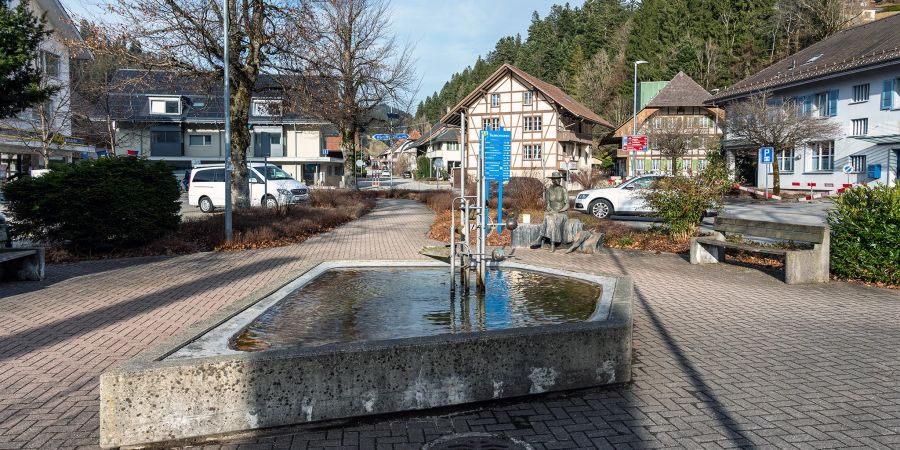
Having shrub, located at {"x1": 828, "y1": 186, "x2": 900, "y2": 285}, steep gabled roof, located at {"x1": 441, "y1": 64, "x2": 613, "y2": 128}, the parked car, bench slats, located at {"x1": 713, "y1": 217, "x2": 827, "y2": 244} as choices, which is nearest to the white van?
the parked car

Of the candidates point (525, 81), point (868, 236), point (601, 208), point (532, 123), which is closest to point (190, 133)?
point (525, 81)

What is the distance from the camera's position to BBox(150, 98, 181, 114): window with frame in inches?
2297

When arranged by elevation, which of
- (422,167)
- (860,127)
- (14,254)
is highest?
(860,127)

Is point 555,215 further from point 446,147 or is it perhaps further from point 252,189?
point 446,147

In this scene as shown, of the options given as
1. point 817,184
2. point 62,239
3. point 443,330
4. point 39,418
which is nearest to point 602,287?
point 443,330

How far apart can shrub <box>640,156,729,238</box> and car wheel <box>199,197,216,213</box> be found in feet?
59.8

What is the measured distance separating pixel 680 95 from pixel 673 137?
1165 centimetres

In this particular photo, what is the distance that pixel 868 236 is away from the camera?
32.1 ft

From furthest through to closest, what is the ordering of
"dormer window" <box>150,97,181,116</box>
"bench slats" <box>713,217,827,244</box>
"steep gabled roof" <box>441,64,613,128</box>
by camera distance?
"dormer window" <box>150,97,181,116</box>
"steep gabled roof" <box>441,64,613,128</box>
"bench slats" <box>713,217,827,244</box>

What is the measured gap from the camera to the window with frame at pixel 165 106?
58344 mm

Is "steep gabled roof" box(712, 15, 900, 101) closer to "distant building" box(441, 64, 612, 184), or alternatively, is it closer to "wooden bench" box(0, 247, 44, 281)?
"distant building" box(441, 64, 612, 184)

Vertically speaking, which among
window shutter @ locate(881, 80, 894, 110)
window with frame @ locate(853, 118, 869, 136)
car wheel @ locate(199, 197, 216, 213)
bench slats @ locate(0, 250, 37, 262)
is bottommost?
bench slats @ locate(0, 250, 37, 262)

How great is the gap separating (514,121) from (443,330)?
157ft

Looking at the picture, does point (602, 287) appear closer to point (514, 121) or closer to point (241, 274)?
point (241, 274)
